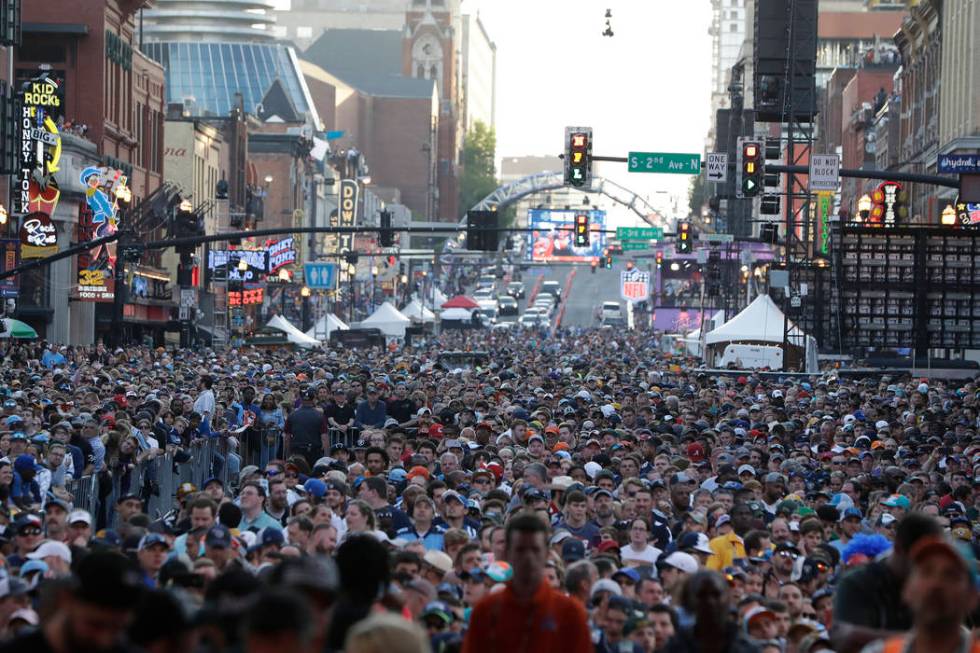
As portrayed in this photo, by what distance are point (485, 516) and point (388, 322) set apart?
69.2 metres

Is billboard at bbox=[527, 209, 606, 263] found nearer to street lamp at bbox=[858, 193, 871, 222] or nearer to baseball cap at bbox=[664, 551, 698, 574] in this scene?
street lamp at bbox=[858, 193, 871, 222]

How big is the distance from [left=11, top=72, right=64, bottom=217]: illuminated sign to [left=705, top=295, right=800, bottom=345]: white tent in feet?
58.2

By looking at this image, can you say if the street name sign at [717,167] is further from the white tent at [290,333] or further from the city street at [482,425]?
the white tent at [290,333]

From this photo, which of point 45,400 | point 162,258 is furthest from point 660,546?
point 162,258

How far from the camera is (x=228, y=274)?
71312mm

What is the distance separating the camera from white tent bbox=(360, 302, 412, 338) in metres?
84.5

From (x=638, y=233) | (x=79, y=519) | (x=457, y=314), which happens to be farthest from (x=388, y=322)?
(x=79, y=519)

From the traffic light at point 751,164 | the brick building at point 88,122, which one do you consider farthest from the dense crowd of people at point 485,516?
the brick building at point 88,122

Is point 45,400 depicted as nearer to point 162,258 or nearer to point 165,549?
point 165,549

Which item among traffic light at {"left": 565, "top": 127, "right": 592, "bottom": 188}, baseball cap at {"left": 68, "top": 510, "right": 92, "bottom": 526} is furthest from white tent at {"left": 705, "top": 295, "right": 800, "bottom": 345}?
baseball cap at {"left": 68, "top": 510, "right": 92, "bottom": 526}

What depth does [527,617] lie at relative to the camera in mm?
8586

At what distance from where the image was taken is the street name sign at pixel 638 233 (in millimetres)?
97438

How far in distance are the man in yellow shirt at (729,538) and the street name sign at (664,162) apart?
20.9 m

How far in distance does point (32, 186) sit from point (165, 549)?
1732 inches
